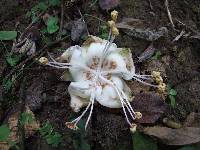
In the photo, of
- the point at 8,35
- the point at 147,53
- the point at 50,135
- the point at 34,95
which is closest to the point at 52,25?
the point at 8,35

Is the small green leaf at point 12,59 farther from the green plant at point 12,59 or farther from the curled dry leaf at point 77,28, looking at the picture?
the curled dry leaf at point 77,28

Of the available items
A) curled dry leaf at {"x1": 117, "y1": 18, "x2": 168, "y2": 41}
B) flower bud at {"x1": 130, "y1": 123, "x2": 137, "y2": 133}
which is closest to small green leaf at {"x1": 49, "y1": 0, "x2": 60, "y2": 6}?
curled dry leaf at {"x1": 117, "y1": 18, "x2": 168, "y2": 41}

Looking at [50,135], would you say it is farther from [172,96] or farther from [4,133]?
[172,96]

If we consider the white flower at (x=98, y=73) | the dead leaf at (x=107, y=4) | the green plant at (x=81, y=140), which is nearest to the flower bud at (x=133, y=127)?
the white flower at (x=98, y=73)

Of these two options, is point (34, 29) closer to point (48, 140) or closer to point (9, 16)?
point (9, 16)

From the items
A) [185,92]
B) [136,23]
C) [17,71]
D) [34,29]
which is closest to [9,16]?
[34,29]

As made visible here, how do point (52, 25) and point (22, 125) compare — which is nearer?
point (22, 125)

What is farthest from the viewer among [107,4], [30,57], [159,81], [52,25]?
[107,4]
